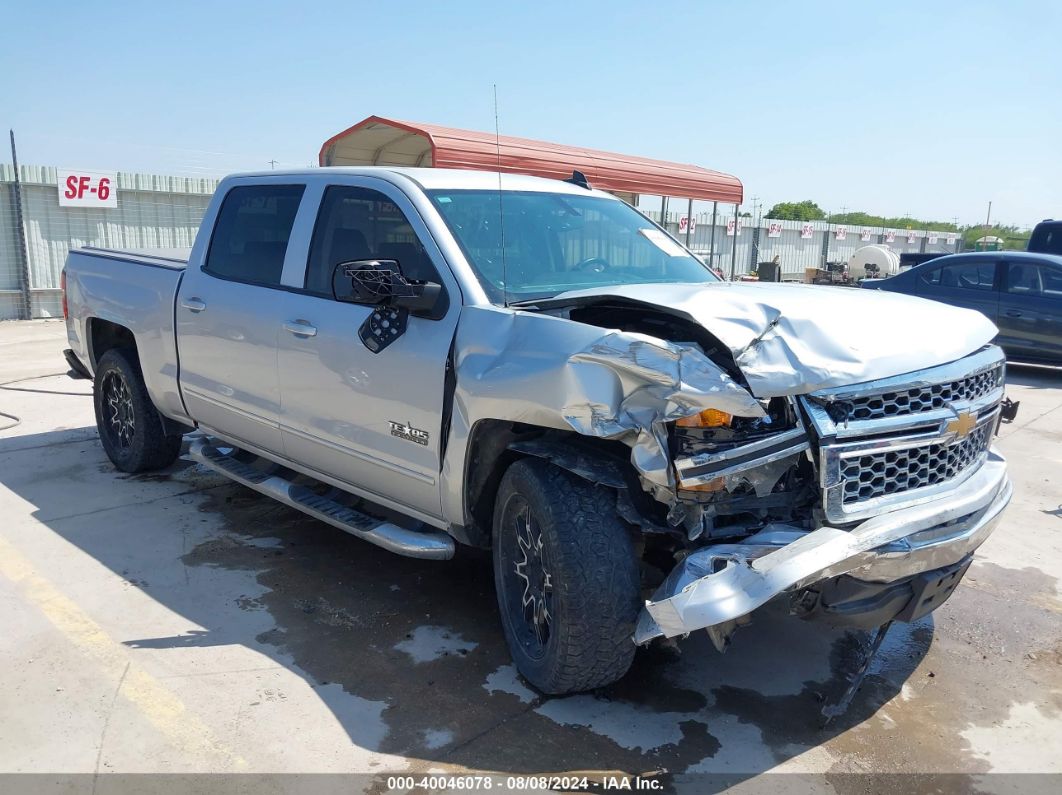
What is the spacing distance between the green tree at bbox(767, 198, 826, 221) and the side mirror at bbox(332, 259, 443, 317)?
58.7 metres

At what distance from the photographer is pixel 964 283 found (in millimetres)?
11914

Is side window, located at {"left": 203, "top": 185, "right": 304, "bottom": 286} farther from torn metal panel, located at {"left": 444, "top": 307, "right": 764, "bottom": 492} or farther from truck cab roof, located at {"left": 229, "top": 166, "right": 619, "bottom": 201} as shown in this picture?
torn metal panel, located at {"left": 444, "top": 307, "right": 764, "bottom": 492}

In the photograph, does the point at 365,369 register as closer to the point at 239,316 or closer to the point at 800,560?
the point at 239,316

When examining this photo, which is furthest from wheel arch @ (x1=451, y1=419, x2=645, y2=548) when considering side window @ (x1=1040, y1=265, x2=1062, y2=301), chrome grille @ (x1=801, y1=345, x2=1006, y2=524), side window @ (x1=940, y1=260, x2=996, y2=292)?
side window @ (x1=940, y1=260, x2=996, y2=292)

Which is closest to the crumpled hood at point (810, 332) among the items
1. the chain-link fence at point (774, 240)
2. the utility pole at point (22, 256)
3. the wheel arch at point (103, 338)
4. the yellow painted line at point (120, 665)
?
the yellow painted line at point (120, 665)

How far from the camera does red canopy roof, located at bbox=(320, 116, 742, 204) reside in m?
10.8

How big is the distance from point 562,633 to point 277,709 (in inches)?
44.7

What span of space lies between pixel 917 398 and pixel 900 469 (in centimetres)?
26

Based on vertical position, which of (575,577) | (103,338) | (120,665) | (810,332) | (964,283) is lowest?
(120,665)

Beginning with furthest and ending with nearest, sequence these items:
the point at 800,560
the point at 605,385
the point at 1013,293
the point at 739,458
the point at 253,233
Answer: the point at 1013,293, the point at 253,233, the point at 605,385, the point at 739,458, the point at 800,560

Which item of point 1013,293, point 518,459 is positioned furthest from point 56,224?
point 1013,293

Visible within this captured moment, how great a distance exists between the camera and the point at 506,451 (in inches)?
140

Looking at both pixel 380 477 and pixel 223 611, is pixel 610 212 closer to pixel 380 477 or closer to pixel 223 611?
pixel 380 477

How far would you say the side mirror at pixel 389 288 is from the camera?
11.4 ft
